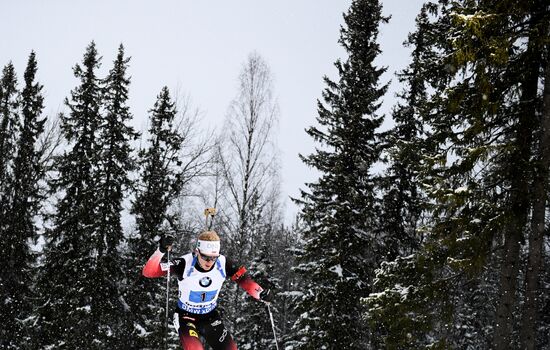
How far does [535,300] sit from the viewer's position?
9719 millimetres

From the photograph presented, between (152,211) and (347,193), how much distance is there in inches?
367

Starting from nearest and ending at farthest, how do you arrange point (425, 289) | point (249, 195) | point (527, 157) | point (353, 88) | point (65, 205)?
point (527, 157)
point (425, 289)
point (353, 88)
point (65, 205)
point (249, 195)

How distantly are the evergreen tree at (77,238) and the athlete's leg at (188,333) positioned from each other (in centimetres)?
1357

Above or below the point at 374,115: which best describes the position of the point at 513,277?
below

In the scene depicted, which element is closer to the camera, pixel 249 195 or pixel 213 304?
pixel 213 304

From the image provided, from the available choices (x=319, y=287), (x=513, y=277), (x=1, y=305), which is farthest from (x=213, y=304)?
(x=1, y=305)

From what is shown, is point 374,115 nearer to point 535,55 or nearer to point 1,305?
point 535,55

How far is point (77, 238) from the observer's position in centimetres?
2070

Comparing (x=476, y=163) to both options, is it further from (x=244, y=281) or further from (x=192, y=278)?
(x=192, y=278)

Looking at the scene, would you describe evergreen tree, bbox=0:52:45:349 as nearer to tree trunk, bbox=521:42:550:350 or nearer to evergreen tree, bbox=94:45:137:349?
evergreen tree, bbox=94:45:137:349

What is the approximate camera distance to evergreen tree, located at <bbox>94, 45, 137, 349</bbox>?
20.0 m

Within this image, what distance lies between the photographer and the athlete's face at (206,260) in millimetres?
7480

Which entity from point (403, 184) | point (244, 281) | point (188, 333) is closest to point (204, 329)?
point (188, 333)

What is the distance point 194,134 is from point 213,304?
56.1 ft
